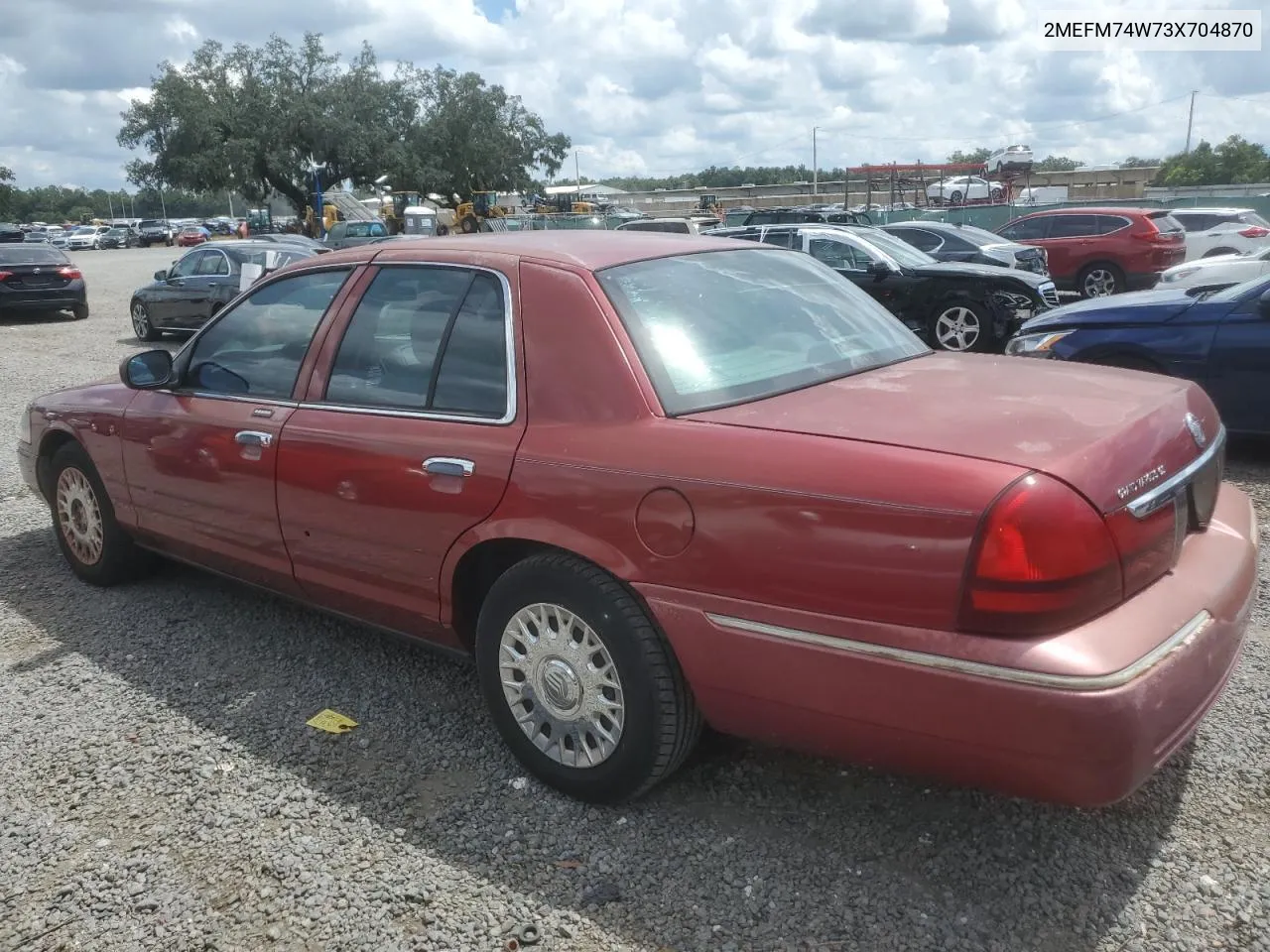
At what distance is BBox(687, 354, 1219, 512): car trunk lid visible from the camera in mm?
2510

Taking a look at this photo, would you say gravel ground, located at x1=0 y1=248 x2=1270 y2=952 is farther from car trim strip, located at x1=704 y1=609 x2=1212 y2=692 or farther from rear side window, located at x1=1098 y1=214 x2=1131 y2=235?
rear side window, located at x1=1098 y1=214 x2=1131 y2=235

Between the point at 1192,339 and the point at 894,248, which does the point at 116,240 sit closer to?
the point at 894,248

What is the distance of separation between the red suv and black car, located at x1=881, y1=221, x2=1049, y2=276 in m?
0.65

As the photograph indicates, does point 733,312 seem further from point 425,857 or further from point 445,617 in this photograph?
point 425,857

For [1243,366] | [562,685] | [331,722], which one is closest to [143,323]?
[331,722]

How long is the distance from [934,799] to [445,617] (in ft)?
5.17

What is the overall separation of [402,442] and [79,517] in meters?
2.60

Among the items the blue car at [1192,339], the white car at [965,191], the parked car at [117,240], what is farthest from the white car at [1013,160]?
the parked car at [117,240]

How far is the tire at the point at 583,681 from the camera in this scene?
9.45ft

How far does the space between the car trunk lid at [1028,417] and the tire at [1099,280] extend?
16.8 meters

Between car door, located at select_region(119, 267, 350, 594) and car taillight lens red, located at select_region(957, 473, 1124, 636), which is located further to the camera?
car door, located at select_region(119, 267, 350, 594)

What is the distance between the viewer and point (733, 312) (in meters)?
3.39

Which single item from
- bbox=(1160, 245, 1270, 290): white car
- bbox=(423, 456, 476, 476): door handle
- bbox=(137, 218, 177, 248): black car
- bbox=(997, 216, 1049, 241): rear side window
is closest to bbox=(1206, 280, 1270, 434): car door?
bbox=(1160, 245, 1270, 290): white car

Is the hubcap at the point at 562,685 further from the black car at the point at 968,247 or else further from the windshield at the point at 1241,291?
the black car at the point at 968,247
